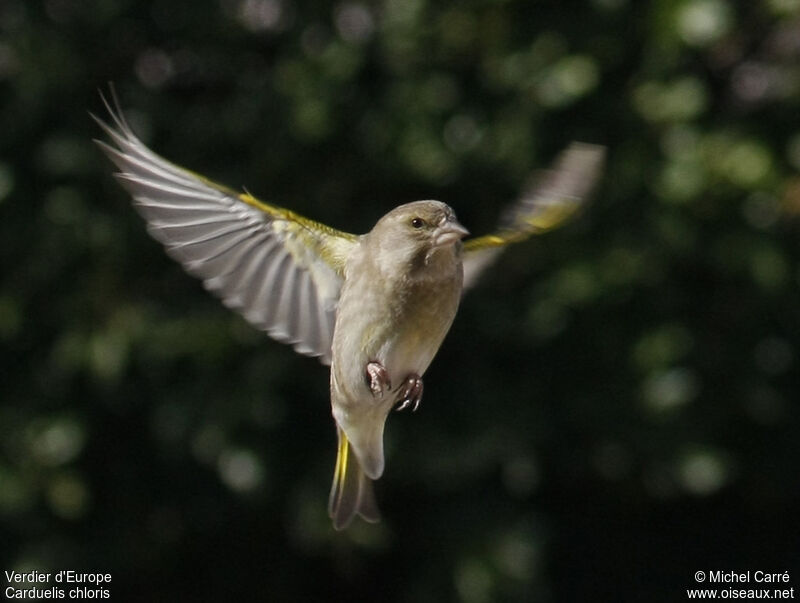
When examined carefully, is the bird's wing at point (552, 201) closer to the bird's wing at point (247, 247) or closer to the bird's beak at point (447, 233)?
the bird's beak at point (447, 233)

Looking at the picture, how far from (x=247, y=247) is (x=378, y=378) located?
1.36ft

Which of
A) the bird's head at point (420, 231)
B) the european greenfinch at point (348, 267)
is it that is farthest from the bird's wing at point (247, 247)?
the bird's head at point (420, 231)

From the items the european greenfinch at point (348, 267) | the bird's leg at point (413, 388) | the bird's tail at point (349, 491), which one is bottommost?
the bird's tail at point (349, 491)

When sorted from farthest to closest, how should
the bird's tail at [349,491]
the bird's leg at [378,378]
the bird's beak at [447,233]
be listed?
1. the bird's tail at [349,491]
2. the bird's leg at [378,378]
3. the bird's beak at [447,233]

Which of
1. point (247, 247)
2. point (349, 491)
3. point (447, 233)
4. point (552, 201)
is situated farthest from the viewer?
point (349, 491)

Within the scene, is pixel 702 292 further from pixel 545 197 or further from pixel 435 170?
pixel 545 197

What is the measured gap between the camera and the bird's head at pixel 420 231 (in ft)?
8.40

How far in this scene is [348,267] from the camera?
2828 millimetres

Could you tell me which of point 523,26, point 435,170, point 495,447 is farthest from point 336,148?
point 495,447

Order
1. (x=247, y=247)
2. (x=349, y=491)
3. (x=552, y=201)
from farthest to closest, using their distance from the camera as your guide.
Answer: (x=349, y=491)
(x=247, y=247)
(x=552, y=201)

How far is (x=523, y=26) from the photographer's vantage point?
4414mm

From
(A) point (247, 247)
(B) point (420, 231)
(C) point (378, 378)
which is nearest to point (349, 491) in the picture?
(C) point (378, 378)

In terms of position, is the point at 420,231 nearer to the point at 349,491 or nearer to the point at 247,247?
the point at 247,247

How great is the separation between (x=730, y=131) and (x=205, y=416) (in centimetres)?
182
